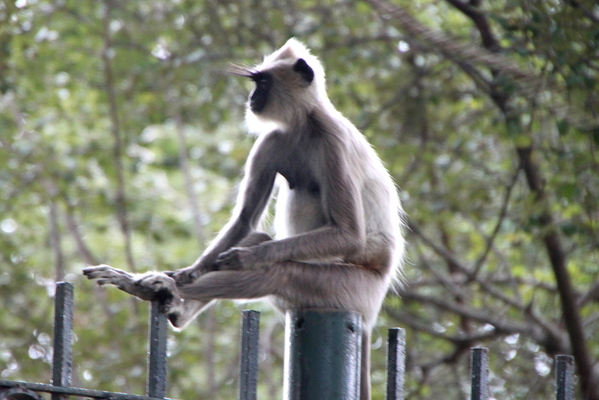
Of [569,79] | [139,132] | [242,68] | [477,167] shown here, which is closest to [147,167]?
[139,132]

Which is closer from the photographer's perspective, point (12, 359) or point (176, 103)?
point (12, 359)

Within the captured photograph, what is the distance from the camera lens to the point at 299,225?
3.29m

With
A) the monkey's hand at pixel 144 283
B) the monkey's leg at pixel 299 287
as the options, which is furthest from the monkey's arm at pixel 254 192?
the monkey's hand at pixel 144 283

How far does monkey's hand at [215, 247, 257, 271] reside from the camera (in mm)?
2713

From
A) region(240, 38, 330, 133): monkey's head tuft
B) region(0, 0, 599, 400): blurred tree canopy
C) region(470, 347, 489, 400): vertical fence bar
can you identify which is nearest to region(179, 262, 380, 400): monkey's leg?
region(470, 347, 489, 400): vertical fence bar

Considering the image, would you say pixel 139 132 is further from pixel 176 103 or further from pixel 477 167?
pixel 477 167

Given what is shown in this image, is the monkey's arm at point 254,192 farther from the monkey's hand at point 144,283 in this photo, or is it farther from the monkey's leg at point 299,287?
the monkey's hand at point 144,283

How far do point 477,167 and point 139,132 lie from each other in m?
2.69

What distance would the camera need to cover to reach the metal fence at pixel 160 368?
1.46 m

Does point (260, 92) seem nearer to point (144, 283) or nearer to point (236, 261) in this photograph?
point (236, 261)

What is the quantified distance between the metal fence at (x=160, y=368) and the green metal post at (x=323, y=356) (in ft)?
0.08

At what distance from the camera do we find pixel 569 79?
146 inches

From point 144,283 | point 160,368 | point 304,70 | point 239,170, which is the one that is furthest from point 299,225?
point 239,170

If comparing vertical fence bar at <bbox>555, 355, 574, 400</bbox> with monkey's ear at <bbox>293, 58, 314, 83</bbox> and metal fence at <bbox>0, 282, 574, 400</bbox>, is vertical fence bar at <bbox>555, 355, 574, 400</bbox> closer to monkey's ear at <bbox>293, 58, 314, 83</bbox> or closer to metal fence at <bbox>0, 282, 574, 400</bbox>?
metal fence at <bbox>0, 282, 574, 400</bbox>
